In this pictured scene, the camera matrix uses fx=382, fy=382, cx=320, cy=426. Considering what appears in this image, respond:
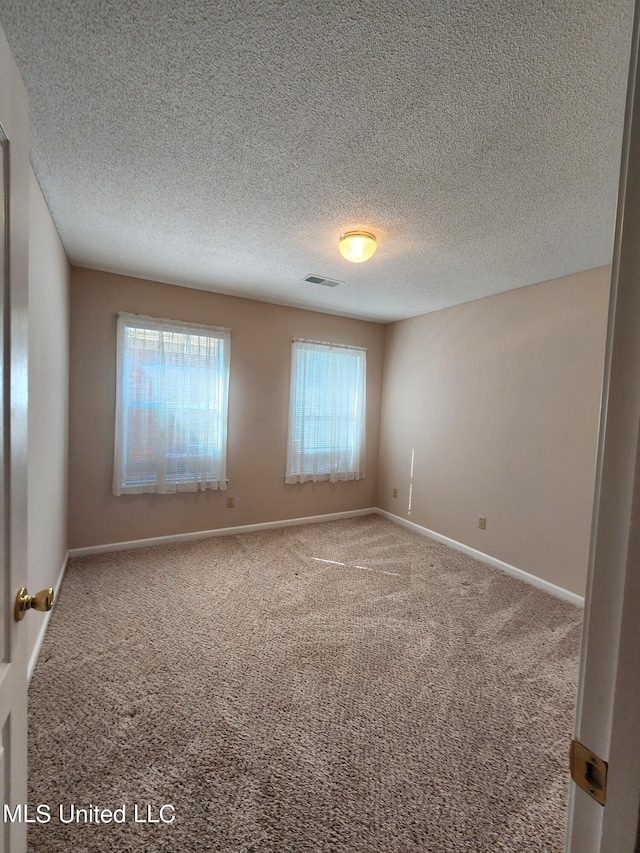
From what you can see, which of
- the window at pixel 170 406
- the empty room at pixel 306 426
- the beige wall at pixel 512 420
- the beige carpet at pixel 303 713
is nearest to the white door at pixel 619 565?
the empty room at pixel 306 426

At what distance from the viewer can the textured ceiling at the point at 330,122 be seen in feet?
3.64

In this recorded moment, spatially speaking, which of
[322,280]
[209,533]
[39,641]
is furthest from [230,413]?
[39,641]

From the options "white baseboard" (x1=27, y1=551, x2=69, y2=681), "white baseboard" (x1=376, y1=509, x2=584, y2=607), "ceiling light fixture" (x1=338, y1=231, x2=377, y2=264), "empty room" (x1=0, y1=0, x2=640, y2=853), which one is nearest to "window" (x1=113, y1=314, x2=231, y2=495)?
"empty room" (x1=0, y1=0, x2=640, y2=853)

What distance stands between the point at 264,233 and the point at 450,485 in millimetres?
2869

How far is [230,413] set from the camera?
390 cm

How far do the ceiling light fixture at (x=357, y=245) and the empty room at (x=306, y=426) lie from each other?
0.02 m

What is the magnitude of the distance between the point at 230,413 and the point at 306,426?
868mm

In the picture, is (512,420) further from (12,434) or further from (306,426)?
(12,434)

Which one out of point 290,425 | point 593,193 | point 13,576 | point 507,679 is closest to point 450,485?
point 290,425

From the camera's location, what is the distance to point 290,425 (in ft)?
13.7

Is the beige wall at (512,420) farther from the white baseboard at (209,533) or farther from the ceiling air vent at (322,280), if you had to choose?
the ceiling air vent at (322,280)

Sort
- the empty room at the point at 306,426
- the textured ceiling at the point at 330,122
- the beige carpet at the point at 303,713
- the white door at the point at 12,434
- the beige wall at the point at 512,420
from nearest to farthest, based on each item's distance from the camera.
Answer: the white door at the point at 12,434
the empty room at the point at 306,426
the textured ceiling at the point at 330,122
the beige carpet at the point at 303,713
the beige wall at the point at 512,420

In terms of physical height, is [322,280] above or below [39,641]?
above

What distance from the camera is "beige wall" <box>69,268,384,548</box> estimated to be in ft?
10.7
